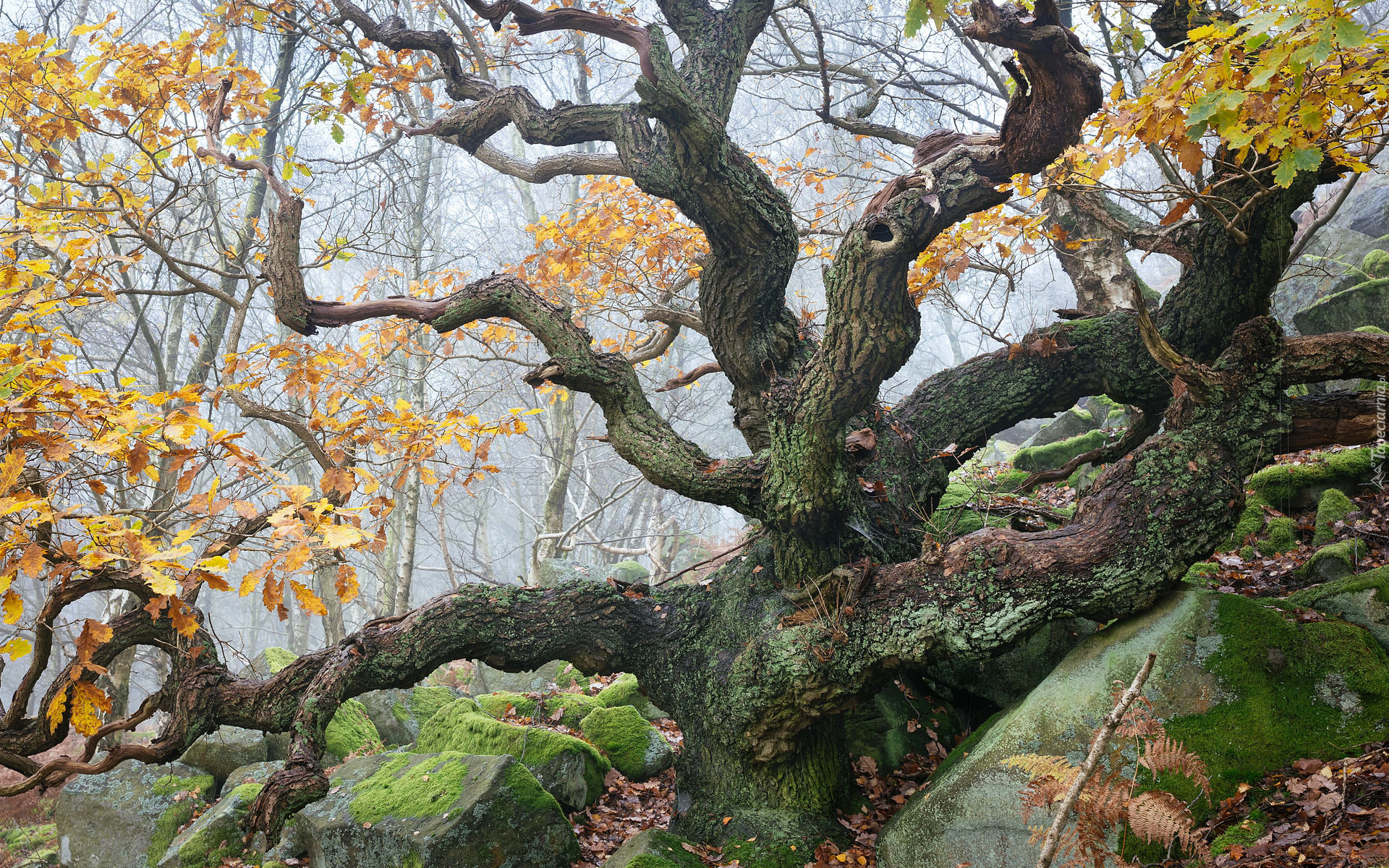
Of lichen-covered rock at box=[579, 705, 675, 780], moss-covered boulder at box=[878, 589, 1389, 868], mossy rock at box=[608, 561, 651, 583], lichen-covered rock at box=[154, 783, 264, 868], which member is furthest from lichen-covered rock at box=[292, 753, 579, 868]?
mossy rock at box=[608, 561, 651, 583]

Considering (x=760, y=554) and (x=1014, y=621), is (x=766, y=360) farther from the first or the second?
(x=1014, y=621)

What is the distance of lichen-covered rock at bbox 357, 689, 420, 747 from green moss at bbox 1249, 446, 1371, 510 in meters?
8.87

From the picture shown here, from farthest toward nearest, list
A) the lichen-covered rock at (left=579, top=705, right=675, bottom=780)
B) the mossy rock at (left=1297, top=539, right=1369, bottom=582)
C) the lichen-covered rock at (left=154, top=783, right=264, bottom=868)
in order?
the lichen-covered rock at (left=579, top=705, right=675, bottom=780), the lichen-covered rock at (left=154, top=783, right=264, bottom=868), the mossy rock at (left=1297, top=539, right=1369, bottom=582)

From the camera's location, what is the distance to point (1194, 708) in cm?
407

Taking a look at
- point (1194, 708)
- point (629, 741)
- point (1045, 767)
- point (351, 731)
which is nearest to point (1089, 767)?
point (1045, 767)

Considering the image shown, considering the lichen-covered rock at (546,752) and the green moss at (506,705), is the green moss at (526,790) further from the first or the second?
the green moss at (506,705)

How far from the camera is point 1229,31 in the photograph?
10.3 feet

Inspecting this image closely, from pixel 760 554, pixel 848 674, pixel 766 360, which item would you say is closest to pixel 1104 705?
pixel 848 674

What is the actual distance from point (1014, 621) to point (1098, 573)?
1.77 feet

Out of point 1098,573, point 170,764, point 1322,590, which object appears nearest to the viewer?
point 1098,573

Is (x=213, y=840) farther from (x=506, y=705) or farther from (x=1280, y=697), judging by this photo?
(x=1280, y=697)

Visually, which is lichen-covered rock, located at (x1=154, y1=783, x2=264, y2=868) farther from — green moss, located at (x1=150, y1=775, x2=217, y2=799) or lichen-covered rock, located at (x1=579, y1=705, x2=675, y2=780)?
lichen-covered rock, located at (x1=579, y1=705, x2=675, y2=780)

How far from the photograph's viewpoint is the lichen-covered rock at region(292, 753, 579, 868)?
15.8 ft

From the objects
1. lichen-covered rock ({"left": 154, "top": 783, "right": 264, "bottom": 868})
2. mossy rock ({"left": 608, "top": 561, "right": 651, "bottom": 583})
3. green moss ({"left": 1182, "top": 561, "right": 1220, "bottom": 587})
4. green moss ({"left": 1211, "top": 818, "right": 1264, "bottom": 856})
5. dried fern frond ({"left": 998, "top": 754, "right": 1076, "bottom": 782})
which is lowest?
green moss ({"left": 1211, "top": 818, "right": 1264, "bottom": 856})
